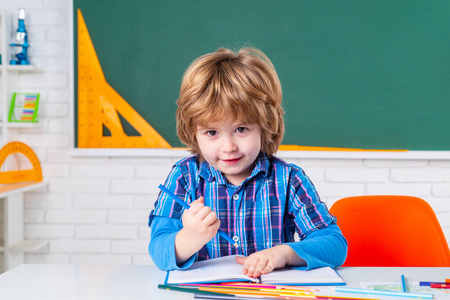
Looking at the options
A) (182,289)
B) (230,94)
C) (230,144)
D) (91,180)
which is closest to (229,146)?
(230,144)

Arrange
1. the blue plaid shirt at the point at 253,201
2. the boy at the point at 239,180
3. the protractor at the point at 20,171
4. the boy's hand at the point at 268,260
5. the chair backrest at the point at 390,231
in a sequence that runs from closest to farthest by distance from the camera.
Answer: the boy's hand at the point at 268,260
the boy at the point at 239,180
the blue plaid shirt at the point at 253,201
the chair backrest at the point at 390,231
the protractor at the point at 20,171

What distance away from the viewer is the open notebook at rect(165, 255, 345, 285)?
866 millimetres

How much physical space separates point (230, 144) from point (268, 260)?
265mm

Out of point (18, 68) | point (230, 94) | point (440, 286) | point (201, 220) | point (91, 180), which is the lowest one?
point (440, 286)

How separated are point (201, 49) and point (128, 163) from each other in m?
0.64

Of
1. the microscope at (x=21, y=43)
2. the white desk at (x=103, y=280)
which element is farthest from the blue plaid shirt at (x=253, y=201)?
the microscope at (x=21, y=43)

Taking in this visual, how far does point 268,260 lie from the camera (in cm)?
94

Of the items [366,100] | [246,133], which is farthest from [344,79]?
[246,133]

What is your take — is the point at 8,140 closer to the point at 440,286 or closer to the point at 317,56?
the point at 317,56

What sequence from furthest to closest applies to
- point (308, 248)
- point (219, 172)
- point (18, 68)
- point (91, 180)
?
point (91, 180) < point (18, 68) < point (219, 172) < point (308, 248)

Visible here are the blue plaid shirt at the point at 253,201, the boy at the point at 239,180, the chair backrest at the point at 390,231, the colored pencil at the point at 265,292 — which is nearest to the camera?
the colored pencil at the point at 265,292

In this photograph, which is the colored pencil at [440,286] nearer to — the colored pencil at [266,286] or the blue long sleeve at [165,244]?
the colored pencil at [266,286]

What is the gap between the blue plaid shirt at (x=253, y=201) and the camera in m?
1.17

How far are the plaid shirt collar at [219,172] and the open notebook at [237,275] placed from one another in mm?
233
